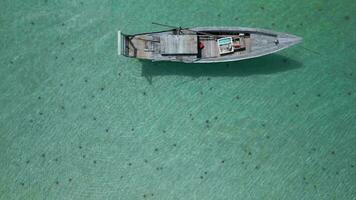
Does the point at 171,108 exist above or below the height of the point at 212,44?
below

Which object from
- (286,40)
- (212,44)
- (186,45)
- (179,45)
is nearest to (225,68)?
(212,44)

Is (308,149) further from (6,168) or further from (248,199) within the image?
(6,168)

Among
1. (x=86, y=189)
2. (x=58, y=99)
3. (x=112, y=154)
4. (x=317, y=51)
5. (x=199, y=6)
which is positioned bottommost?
(x=86, y=189)

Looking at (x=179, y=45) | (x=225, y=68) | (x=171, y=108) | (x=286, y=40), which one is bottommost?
(x=171, y=108)

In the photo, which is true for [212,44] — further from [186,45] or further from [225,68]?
[225,68]

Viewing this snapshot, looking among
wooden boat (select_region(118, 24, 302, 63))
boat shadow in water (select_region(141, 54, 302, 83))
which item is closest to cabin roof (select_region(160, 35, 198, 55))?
wooden boat (select_region(118, 24, 302, 63))

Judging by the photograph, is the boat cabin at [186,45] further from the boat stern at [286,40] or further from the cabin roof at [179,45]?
the boat stern at [286,40]

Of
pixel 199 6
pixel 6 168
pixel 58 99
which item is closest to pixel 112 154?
pixel 58 99
